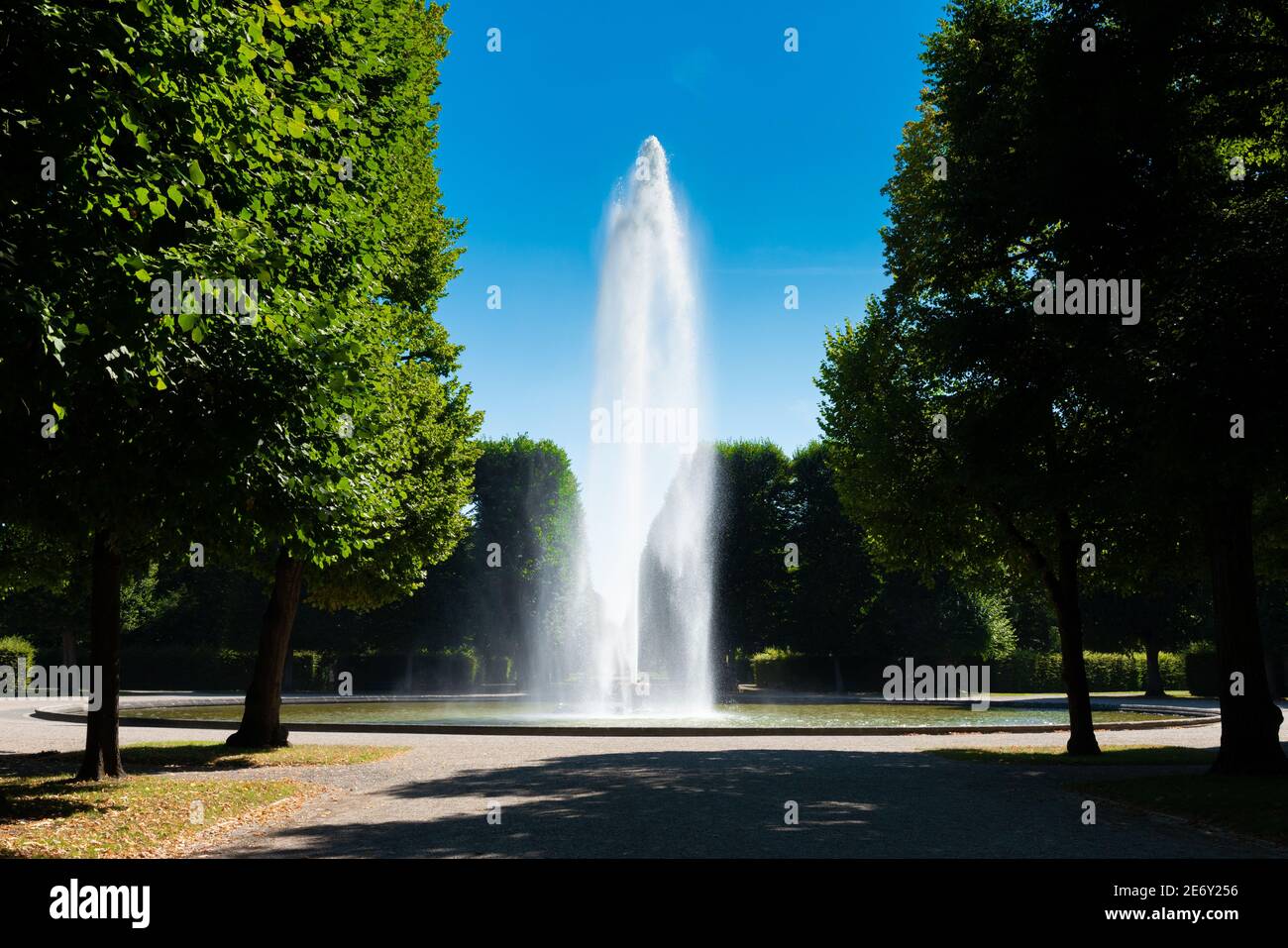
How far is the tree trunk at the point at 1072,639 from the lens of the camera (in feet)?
67.7

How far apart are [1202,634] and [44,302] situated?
64.1 m

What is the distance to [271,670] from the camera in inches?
832

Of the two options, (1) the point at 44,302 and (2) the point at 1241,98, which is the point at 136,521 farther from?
(2) the point at 1241,98

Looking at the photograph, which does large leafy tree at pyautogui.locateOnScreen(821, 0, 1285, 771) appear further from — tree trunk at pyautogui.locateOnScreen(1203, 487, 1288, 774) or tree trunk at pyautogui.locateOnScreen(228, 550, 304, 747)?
tree trunk at pyautogui.locateOnScreen(228, 550, 304, 747)

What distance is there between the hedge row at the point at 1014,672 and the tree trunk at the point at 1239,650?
40.9 m

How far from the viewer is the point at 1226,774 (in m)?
15.5

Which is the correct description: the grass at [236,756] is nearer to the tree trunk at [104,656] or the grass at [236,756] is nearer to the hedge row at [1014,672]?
the tree trunk at [104,656]

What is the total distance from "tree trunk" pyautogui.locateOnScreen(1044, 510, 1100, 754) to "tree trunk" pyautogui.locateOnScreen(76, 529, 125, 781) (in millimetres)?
18113

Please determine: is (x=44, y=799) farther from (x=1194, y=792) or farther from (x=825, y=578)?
(x=825, y=578)

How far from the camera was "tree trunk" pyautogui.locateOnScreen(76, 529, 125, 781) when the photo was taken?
48.2 ft

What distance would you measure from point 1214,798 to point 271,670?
18.0 m

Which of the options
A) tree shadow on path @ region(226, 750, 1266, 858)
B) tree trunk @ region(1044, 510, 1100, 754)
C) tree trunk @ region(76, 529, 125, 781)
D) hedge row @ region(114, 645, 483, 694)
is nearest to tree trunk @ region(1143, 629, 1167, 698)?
tree trunk @ region(1044, 510, 1100, 754)

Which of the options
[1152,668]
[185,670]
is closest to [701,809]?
[1152,668]
